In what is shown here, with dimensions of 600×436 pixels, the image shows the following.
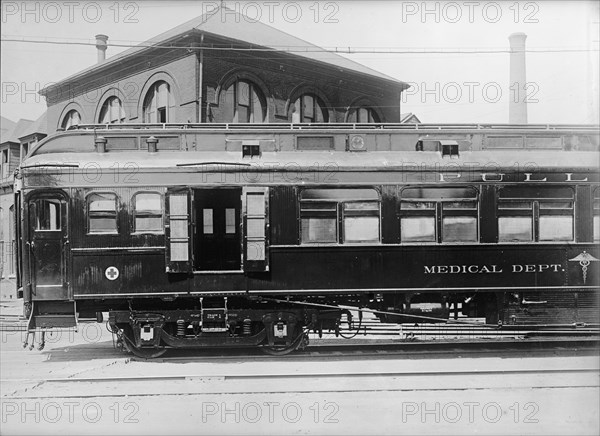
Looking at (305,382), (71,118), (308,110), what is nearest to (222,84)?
(308,110)

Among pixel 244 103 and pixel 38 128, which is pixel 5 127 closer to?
pixel 38 128

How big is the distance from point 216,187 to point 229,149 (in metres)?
1.05

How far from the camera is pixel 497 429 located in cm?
725

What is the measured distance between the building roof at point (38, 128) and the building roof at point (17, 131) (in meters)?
0.24

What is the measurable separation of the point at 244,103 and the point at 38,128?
14.8 meters

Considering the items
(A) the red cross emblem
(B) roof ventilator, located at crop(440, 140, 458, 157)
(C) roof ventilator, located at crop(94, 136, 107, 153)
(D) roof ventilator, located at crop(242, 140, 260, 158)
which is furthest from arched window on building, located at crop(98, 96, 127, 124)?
(B) roof ventilator, located at crop(440, 140, 458, 157)

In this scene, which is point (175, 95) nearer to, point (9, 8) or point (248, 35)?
point (248, 35)

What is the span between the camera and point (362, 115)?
97.9 ft

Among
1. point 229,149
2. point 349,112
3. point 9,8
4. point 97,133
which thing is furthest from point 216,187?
point 349,112

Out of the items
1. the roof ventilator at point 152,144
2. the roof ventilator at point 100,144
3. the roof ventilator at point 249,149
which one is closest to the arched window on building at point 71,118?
the roof ventilator at point 100,144

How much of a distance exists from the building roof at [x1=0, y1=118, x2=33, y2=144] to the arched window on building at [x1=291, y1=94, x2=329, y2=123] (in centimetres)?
1666

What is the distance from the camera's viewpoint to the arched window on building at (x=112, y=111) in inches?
1051

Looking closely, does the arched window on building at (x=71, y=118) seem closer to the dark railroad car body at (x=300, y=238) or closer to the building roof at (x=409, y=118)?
the building roof at (x=409, y=118)

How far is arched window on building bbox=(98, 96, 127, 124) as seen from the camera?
2669cm
